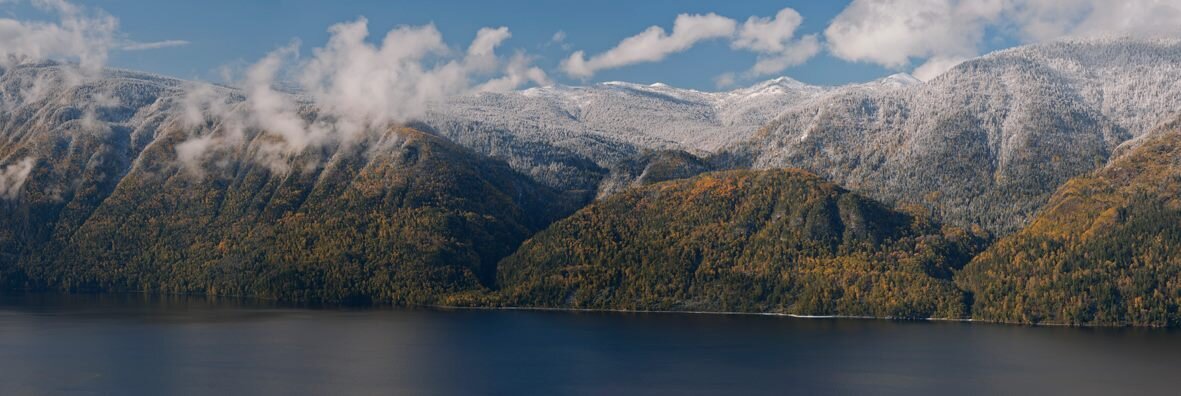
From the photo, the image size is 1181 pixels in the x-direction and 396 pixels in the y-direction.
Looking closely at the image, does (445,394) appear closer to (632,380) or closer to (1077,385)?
(632,380)

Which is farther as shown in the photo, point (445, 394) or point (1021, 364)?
point (1021, 364)

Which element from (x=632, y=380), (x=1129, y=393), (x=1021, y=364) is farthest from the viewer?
(x=1021, y=364)

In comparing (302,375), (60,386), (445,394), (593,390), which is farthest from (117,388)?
(593,390)

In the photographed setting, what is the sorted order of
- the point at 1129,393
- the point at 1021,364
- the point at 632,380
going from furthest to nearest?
the point at 1021,364, the point at 632,380, the point at 1129,393

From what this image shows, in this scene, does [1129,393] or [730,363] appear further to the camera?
[730,363]

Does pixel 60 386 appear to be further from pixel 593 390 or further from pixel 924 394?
pixel 924 394

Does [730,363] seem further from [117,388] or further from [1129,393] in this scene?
[117,388]

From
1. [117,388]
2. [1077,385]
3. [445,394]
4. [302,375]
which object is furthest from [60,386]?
[1077,385]
